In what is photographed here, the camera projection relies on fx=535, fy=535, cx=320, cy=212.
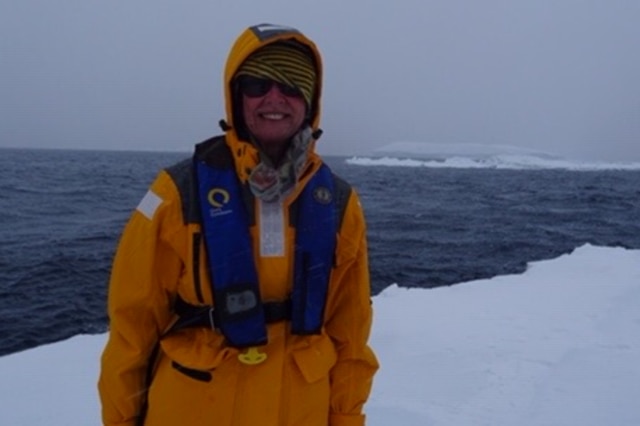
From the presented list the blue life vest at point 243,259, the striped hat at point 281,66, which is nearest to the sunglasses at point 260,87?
the striped hat at point 281,66

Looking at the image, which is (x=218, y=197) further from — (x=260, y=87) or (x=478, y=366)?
(x=478, y=366)

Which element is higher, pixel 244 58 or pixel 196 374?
pixel 244 58

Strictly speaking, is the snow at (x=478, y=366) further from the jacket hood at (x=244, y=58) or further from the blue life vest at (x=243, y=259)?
the jacket hood at (x=244, y=58)

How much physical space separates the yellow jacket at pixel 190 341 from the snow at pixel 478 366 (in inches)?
70.6

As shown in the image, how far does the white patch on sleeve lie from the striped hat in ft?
1.30

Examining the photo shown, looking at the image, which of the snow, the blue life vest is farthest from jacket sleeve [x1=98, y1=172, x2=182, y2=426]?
the snow

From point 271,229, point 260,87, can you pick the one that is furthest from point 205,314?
point 260,87

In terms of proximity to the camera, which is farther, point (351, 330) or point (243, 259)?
point (351, 330)

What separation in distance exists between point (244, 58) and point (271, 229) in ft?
1.54

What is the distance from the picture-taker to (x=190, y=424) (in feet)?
4.77

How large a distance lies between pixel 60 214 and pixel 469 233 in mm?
13915

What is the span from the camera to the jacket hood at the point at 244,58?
143 cm

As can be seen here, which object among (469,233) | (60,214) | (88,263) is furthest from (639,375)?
(60,214)

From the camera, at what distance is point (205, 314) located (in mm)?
1488
